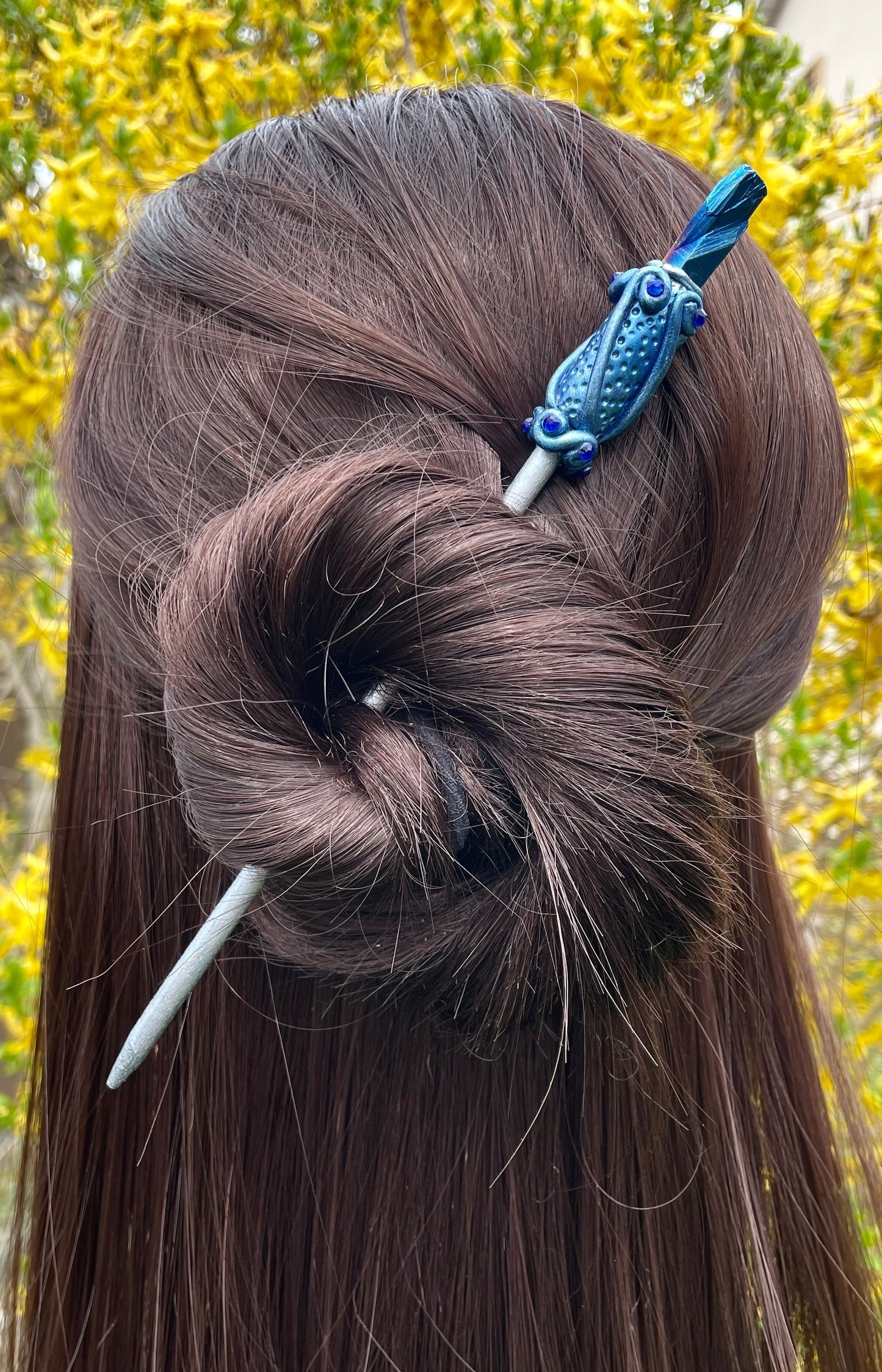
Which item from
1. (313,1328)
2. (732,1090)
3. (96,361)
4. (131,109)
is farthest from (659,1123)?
(131,109)

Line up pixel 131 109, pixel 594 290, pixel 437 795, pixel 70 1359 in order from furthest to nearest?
pixel 131 109, pixel 70 1359, pixel 594 290, pixel 437 795

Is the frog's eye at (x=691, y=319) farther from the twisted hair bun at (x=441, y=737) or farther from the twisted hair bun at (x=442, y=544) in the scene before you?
the twisted hair bun at (x=441, y=737)

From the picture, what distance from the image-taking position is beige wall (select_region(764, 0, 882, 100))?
2.45m

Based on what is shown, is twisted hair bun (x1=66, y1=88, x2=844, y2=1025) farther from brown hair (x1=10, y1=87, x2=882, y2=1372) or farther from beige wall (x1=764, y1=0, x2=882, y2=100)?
beige wall (x1=764, y1=0, x2=882, y2=100)

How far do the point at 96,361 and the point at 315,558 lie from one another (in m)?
0.30

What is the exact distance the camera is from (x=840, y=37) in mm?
2678

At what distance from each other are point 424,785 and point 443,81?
1.09m

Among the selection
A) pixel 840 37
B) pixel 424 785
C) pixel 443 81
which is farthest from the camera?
pixel 840 37

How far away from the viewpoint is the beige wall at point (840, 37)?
8.04 ft

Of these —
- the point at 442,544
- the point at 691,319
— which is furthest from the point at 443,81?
the point at 442,544

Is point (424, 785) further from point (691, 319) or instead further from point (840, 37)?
point (840, 37)

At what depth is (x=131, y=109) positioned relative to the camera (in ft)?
4.08

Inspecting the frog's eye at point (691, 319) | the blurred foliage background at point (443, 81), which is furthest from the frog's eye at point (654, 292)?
the blurred foliage background at point (443, 81)

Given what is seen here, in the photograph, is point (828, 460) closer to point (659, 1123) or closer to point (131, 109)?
point (659, 1123)
